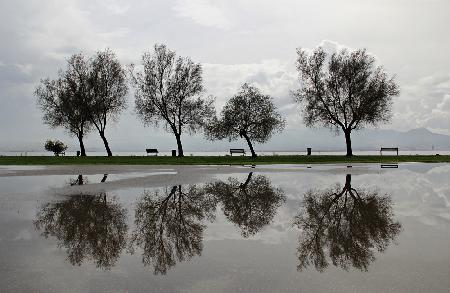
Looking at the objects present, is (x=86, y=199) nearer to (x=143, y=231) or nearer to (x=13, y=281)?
(x=143, y=231)

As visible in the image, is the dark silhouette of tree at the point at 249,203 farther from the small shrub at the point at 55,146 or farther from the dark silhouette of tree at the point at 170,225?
the small shrub at the point at 55,146

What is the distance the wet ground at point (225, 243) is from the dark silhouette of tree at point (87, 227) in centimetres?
3

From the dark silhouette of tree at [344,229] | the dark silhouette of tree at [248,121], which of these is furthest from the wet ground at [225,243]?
the dark silhouette of tree at [248,121]

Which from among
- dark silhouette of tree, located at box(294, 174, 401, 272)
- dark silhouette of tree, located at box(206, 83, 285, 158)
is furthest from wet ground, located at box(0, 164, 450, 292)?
dark silhouette of tree, located at box(206, 83, 285, 158)

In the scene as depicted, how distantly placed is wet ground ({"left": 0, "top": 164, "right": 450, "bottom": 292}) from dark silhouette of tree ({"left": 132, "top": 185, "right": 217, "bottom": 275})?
0.10 ft

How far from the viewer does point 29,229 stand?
34.0 ft

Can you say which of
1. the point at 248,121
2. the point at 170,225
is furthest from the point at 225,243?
the point at 248,121

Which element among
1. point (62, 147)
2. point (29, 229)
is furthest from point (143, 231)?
point (62, 147)

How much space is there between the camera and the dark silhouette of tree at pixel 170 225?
8031 mm

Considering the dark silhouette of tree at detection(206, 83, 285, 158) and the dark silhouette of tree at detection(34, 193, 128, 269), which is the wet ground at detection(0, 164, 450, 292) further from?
the dark silhouette of tree at detection(206, 83, 285, 158)

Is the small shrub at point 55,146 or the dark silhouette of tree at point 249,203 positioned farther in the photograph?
the small shrub at point 55,146

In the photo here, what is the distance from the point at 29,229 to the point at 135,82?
53.9 m

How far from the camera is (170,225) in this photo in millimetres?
10781

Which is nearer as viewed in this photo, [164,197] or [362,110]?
[164,197]
